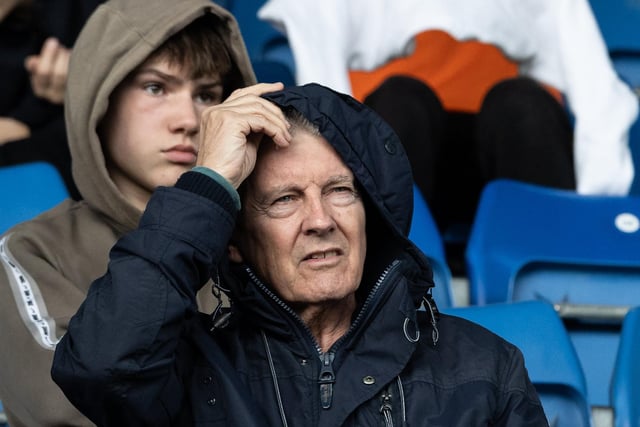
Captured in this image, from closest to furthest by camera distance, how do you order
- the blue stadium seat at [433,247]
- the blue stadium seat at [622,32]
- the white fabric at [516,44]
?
the blue stadium seat at [433,247], the white fabric at [516,44], the blue stadium seat at [622,32]

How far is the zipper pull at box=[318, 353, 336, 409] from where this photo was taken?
1710 mm

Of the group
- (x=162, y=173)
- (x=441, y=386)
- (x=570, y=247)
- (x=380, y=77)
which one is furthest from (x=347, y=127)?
(x=380, y=77)

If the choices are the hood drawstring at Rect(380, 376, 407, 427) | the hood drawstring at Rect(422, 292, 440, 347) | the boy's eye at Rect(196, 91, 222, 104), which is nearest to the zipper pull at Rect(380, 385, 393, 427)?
the hood drawstring at Rect(380, 376, 407, 427)

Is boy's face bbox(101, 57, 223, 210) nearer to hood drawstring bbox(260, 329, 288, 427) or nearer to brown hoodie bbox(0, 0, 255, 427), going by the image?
brown hoodie bbox(0, 0, 255, 427)

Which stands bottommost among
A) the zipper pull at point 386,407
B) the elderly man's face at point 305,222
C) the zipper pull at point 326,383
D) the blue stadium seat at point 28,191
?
the zipper pull at point 386,407

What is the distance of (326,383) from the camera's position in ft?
5.67

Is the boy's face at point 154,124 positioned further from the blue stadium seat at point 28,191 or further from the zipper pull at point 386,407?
the zipper pull at point 386,407

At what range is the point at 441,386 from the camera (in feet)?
5.74

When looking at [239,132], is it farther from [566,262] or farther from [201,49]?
[566,262]

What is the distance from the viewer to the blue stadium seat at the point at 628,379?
2092 mm

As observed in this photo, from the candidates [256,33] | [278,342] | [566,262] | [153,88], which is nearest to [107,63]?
[153,88]

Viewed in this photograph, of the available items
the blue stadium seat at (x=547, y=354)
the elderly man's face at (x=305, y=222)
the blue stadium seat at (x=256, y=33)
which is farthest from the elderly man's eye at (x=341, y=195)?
the blue stadium seat at (x=256, y=33)

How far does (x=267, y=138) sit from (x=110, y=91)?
48 centimetres

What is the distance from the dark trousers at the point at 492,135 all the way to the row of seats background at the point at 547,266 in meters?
0.15
